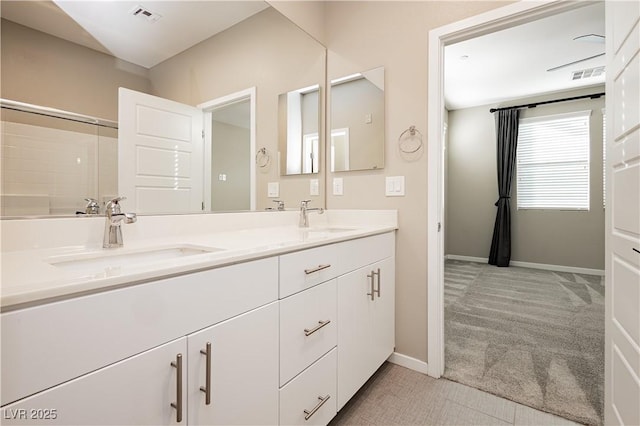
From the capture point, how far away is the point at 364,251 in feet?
5.01

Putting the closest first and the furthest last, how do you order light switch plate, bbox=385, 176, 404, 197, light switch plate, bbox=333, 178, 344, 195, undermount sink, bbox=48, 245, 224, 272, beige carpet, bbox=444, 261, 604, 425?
1. undermount sink, bbox=48, 245, 224, 272
2. beige carpet, bbox=444, 261, 604, 425
3. light switch plate, bbox=385, 176, 404, 197
4. light switch plate, bbox=333, 178, 344, 195

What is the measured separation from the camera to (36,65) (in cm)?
93

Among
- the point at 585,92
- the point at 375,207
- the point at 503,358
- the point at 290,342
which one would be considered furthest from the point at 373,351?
the point at 585,92

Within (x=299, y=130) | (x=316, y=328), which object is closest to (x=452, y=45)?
(x=299, y=130)

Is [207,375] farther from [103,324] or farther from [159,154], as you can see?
[159,154]

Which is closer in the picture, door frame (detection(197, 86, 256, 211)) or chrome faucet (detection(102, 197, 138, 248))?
chrome faucet (detection(102, 197, 138, 248))

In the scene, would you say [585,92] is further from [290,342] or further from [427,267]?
[290,342]

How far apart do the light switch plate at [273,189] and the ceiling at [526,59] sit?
94.7 inches

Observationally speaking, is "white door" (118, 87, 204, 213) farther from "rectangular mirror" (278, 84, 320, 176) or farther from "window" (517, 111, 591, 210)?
"window" (517, 111, 591, 210)

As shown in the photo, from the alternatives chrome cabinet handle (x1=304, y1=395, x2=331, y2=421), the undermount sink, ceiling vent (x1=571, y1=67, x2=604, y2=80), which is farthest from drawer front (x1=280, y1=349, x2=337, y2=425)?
ceiling vent (x1=571, y1=67, x2=604, y2=80)

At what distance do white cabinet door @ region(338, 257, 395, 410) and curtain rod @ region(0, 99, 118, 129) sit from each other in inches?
43.6

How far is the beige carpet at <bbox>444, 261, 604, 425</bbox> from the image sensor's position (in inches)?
62.3

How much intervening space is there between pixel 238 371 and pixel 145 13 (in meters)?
1.41

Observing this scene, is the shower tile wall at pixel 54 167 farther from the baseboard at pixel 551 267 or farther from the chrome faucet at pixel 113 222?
the baseboard at pixel 551 267
